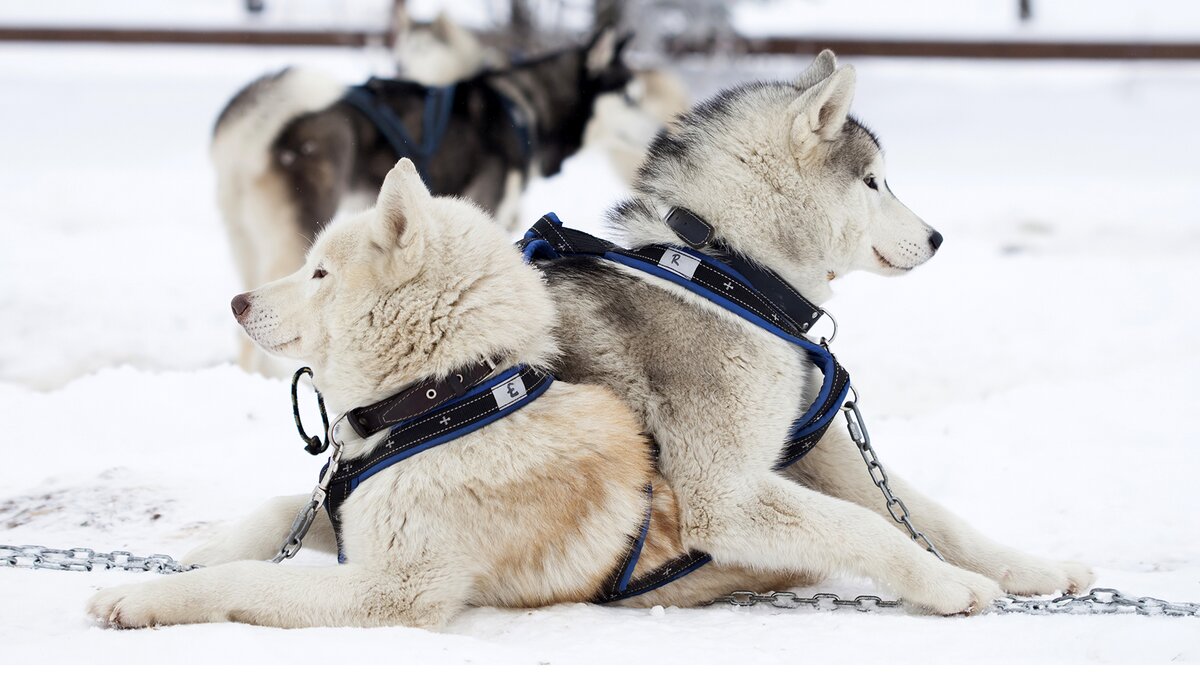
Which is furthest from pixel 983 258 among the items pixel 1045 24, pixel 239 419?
pixel 1045 24

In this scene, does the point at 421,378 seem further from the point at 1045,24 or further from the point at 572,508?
the point at 1045,24

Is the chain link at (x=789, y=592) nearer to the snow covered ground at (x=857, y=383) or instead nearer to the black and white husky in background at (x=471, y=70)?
the snow covered ground at (x=857, y=383)

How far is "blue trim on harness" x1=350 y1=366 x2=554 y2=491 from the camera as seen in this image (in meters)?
2.60

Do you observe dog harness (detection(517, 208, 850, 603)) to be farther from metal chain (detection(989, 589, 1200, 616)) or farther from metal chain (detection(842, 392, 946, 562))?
metal chain (detection(989, 589, 1200, 616))

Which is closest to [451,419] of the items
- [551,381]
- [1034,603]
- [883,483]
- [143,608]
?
[551,381]

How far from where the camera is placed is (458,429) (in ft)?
8.56

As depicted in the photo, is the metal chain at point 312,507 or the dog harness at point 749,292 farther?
the dog harness at point 749,292

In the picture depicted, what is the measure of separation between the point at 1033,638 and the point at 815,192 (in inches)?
52.9

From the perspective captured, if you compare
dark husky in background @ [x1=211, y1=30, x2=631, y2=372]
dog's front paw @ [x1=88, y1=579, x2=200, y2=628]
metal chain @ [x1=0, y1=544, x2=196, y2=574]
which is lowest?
dog's front paw @ [x1=88, y1=579, x2=200, y2=628]

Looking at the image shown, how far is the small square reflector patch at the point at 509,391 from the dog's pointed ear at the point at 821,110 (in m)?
1.12

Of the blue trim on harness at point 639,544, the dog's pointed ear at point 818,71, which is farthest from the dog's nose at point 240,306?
the dog's pointed ear at point 818,71

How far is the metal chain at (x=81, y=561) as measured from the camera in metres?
2.88

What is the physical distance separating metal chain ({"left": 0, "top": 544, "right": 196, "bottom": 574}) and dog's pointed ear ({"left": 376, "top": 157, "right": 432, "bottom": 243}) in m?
1.03

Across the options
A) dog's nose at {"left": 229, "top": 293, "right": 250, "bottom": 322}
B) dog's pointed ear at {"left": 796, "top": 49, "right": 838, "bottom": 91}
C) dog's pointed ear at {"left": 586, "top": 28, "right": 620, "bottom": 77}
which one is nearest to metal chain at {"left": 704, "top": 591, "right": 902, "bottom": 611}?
dog's nose at {"left": 229, "top": 293, "right": 250, "bottom": 322}
